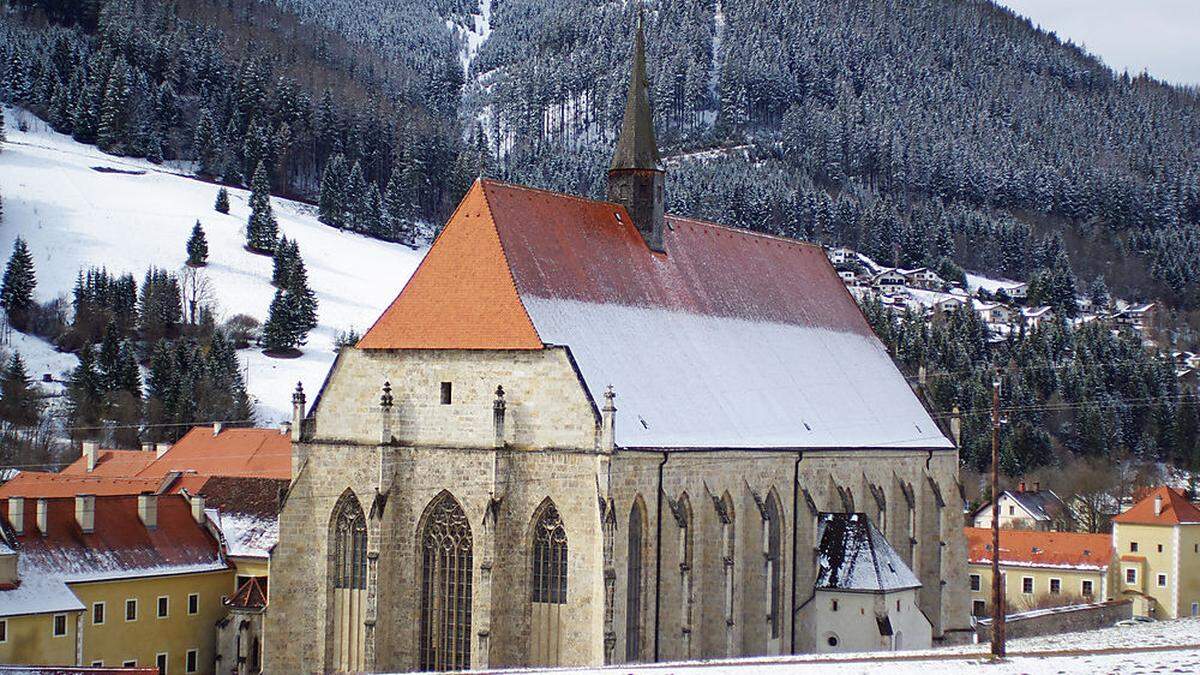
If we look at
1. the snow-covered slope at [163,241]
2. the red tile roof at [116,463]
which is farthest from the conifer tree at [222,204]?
the red tile roof at [116,463]

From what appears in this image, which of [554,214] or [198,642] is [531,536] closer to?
[554,214]

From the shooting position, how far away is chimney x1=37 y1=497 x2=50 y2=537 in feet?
135

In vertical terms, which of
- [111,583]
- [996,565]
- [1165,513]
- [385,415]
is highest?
[385,415]

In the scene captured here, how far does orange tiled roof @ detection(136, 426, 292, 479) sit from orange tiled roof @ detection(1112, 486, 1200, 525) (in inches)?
1350

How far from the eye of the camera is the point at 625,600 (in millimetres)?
33656

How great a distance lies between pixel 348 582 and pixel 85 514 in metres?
11.6

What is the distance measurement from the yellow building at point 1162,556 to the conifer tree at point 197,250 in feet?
250

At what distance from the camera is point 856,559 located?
131ft

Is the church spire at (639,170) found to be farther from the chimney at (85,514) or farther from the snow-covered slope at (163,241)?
the snow-covered slope at (163,241)

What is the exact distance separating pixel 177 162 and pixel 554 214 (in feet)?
380

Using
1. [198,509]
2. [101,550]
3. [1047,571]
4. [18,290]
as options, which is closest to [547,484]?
[101,550]

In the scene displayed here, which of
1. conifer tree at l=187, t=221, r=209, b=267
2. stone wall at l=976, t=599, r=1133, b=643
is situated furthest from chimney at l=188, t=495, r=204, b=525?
conifer tree at l=187, t=221, r=209, b=267

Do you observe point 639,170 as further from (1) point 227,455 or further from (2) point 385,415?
(1) point 227,455

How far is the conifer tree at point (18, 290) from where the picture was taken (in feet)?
336
